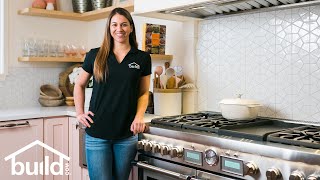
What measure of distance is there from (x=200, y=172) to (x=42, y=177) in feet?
5.22

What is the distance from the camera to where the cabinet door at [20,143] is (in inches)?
106

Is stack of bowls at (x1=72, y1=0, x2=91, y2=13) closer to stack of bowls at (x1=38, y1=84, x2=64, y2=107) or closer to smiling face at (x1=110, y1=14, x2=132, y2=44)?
stack of bowls at (x1=38, y1=84, x2=64, y2=107)

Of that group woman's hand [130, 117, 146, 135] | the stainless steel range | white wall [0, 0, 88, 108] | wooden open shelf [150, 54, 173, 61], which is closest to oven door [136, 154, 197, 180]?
the stainless steel range

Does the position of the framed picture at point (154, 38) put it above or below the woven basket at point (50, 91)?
above

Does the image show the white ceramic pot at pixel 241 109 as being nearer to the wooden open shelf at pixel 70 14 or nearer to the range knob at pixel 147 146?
the range knob at pixel 147 146

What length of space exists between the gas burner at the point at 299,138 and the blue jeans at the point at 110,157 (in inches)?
30.2

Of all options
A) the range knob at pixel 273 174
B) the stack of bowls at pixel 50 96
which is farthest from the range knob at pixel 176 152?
the stack of bowls at pixel 50 96

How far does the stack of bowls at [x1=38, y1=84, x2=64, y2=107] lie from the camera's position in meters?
3.35

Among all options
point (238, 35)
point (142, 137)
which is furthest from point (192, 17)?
point (142, 137)

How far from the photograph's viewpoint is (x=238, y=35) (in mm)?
2396

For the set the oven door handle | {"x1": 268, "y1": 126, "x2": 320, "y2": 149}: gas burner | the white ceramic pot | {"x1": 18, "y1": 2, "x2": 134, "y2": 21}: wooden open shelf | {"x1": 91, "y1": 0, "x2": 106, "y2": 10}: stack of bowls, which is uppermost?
{"x1": 91, "y1": 0, "x2": 106, "y2": 10}: stack of bowls

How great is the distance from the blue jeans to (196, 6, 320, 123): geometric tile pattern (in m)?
0.74

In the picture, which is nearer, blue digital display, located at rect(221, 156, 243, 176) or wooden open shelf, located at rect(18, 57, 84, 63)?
blue digital display, located at rect(221, 156, 243, 176)

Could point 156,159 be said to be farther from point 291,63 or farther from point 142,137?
point 291,63
